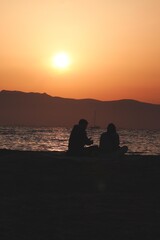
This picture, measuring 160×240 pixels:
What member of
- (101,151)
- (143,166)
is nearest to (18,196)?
(143,166)

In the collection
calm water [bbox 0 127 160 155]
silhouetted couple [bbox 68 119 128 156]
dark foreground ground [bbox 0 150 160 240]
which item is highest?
silhouetted couple [bbox 68 119 128 156]

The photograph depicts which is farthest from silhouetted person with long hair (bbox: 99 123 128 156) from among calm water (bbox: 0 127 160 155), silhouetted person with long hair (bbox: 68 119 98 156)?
calm water (bbox: 0 127 160 155)

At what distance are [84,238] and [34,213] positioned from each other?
1585 mm

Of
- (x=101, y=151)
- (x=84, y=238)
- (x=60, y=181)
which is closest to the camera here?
(x=84, y=238)

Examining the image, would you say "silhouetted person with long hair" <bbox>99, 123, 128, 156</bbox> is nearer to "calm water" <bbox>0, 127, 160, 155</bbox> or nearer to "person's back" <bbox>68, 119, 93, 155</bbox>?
"person's back" <bbox>68, 119, 93, 155</bbox>

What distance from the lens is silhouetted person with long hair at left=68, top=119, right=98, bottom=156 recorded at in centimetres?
1688

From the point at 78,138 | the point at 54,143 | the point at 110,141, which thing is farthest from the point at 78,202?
the point at 54,143

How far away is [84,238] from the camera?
620 centimetres

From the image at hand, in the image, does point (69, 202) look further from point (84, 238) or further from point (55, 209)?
point (84, 238)

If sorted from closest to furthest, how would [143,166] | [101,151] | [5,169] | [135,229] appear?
1. [135,229]
2. [5,169]
3. [143,166]
4. [101,151]

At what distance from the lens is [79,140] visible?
55.8ft

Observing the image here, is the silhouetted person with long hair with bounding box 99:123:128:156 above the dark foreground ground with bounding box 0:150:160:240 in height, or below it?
above

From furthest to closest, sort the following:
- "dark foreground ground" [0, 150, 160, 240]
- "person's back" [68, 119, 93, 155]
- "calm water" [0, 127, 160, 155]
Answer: "calm water" [0, 127, 160, 155] → "person's back" [68, 119, 93, 155] → "dark foreground ground" [0, 150, 160, 240]

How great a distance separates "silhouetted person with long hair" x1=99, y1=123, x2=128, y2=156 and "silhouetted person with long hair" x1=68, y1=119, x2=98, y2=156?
0.55 metres
